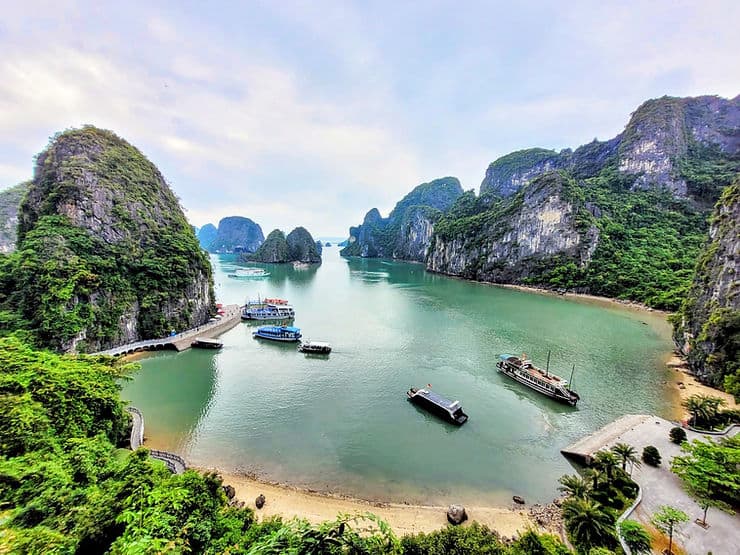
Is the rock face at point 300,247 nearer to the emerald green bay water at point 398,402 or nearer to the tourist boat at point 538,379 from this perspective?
the emerald green bay water at point 398,402

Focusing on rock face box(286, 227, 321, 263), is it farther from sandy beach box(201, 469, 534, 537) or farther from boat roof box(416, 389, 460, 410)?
sandy beach box(201, 469, 534, 537)

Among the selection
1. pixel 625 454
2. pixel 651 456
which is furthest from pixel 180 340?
pixel 651 456

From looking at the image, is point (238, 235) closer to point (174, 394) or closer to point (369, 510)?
point (174, 394)

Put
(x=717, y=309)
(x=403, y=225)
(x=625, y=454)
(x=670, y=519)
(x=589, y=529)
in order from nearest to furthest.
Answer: (x=670, y=519)
(x=589, y=529)
(x=625, y=454)
(x=717, y=309)
(x=403, y=225)

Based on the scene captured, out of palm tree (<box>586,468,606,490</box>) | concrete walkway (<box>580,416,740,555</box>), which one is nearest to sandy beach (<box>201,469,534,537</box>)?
palm tree (<box>586,468,606,490</box>)

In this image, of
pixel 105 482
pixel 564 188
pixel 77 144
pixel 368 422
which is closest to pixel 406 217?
pixel 564 188

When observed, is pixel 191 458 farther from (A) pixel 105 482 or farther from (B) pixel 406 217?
(B) pixel 406 217
